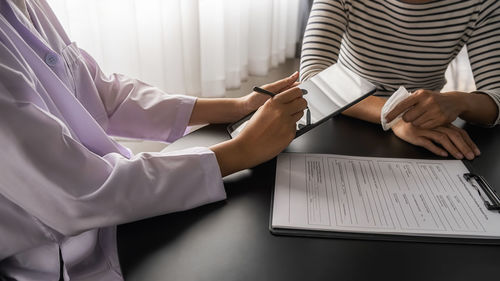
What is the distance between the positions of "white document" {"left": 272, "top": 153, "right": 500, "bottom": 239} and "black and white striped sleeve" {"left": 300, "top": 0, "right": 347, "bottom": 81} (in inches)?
16.6

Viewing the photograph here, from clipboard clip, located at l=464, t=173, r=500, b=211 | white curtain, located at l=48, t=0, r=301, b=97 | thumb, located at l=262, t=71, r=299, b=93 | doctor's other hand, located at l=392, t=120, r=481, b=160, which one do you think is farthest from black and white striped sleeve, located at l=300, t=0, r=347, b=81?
white curtain, located at l=48, t=0, r=301, b=97

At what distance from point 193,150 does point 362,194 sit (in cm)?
29

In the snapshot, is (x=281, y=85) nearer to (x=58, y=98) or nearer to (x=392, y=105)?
(x=392, y=105)

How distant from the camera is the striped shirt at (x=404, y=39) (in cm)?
104

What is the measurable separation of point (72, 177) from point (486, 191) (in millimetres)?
636

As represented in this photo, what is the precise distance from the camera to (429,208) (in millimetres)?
588

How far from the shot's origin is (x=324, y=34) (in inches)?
42.7

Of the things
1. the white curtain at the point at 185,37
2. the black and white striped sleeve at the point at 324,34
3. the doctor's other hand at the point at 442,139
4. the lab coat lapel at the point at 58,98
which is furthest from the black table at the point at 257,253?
the white curtain at the point at 185,37

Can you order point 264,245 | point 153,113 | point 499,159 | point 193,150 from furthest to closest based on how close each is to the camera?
point 153,113 → point 499,159 → point 193,150 → point 264,245

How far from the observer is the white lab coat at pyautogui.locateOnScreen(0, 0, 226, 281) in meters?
0.47

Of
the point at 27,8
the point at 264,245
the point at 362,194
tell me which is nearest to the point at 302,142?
the point at 362,194

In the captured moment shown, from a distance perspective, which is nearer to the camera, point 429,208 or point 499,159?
point 429,208

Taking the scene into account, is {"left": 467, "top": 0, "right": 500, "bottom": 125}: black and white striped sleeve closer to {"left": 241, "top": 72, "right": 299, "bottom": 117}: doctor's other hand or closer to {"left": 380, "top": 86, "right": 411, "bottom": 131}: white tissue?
{"left": 380, "top": 86, "right": 411, "bottom": 131}: white tissue

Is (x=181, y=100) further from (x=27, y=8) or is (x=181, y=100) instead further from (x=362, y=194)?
(x=362, y=194)
